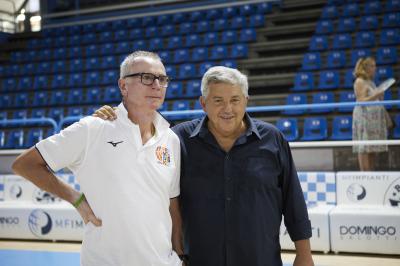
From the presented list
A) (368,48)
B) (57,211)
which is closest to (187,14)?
(368,48)

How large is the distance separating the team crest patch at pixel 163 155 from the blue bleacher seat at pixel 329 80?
246 inches

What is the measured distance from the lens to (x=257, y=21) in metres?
10.1

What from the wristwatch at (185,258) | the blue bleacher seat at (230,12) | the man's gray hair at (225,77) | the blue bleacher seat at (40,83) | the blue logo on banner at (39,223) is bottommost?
the blue logo on banner at (39,223)

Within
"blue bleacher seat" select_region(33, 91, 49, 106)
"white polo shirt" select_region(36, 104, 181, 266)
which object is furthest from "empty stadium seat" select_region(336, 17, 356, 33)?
"white polo shirt" select_region(36, 104, 181, 266)

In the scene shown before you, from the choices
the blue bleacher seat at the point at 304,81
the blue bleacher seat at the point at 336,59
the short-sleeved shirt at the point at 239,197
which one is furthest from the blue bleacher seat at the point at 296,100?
the short-sleeved shirt at the point at 239,197

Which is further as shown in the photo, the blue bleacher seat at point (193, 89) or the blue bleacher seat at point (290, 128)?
the blue bleacher seat at point (193, 89)

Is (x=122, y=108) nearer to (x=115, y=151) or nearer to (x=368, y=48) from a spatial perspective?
(x=115, y=151)

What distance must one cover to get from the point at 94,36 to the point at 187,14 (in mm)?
2464

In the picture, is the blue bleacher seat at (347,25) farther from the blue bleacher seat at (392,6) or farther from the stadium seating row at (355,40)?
the blue bleacher seat at (392,6)

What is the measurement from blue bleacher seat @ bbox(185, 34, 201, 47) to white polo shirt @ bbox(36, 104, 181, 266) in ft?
28.3

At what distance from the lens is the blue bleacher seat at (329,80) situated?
24.6ft

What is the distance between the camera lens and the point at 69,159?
1.58 metres

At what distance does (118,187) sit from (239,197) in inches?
18.4

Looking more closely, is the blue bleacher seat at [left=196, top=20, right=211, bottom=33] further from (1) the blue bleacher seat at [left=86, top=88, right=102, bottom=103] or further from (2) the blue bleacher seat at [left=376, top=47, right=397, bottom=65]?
(2) the blue bleacher seat at [left=376, top=47, right=397, bottom=65]
